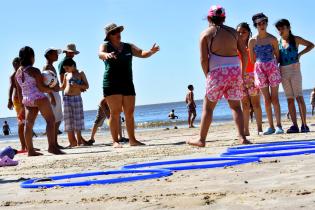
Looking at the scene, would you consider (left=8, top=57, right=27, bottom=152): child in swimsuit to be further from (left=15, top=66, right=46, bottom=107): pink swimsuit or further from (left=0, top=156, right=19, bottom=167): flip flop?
(left=0, top=156, right=19, bottom=167): flip flop

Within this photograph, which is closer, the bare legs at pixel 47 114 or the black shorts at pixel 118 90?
the bare legs at pixel 47 114

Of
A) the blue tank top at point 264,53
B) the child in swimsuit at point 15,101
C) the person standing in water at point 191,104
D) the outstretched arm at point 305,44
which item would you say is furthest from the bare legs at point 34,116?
the person standing in water at point 191,104

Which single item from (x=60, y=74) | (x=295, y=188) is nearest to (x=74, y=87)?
(x=60, y=74)

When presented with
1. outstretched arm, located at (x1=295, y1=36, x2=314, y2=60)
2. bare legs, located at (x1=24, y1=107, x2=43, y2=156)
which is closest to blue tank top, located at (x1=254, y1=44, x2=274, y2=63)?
outstretched arm, located at (x1=295, y1=36, x2=314, y2=60)

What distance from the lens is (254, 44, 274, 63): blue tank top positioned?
9.75 meters

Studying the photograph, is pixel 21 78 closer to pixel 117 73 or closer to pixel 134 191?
pixel 117 73

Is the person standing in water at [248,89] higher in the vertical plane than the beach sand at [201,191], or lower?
higher

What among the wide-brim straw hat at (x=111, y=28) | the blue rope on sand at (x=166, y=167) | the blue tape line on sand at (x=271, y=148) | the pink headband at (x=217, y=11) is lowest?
the blue rope on sand at (x=166, y=167)

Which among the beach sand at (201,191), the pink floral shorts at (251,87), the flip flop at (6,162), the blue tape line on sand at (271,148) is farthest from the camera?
the pink floral shorts at (251,87)

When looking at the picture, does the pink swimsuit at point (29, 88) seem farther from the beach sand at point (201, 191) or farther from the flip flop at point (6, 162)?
the beach sand at point (201, 191)

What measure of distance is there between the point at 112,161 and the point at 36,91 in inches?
92.3

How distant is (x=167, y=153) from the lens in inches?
302

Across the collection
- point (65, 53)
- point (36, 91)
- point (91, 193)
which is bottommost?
point (91, 193)

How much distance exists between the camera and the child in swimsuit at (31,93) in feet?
28.9
